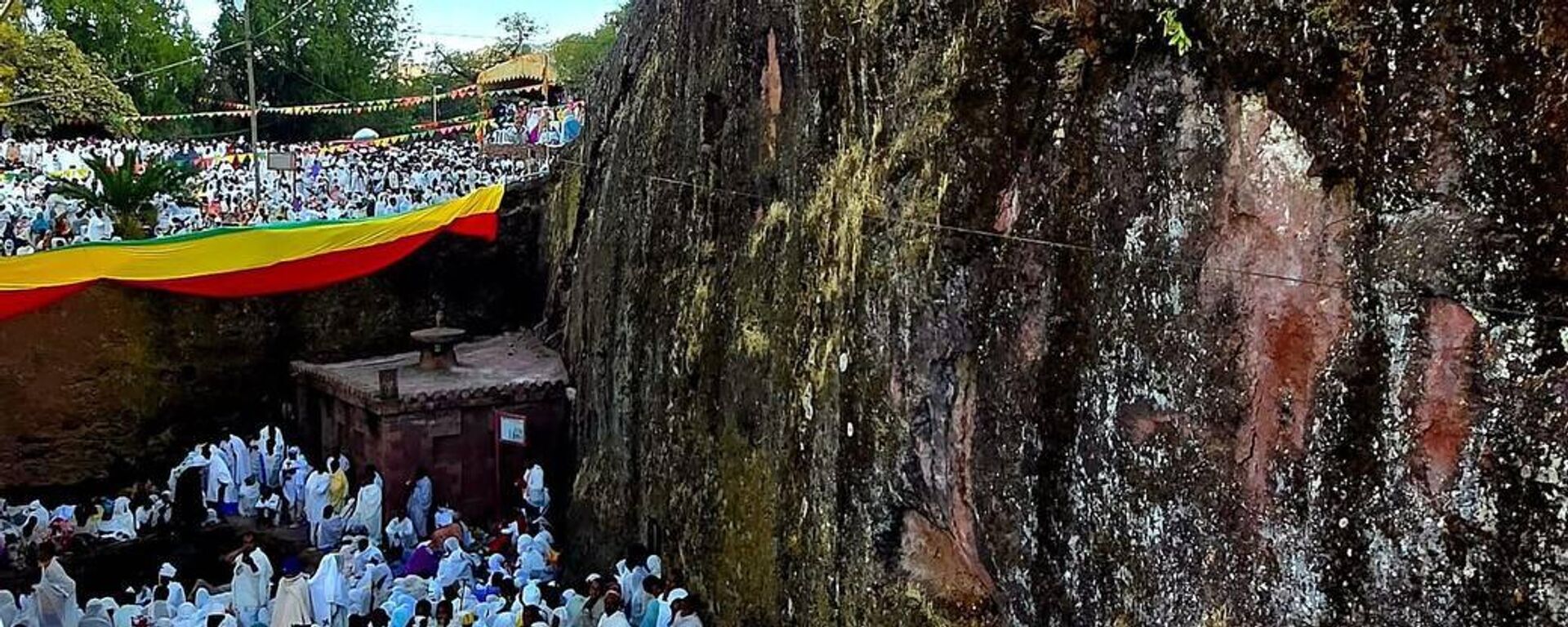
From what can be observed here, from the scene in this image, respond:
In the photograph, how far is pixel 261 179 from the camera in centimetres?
2586

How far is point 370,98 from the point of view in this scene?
41.4 metres

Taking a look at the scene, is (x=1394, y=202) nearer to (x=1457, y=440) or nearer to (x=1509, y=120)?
(x=1509, y=120)

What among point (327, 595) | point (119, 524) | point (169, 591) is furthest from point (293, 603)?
point (119, 524)

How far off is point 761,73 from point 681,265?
76.8 inches

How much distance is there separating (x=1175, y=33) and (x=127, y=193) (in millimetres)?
16840

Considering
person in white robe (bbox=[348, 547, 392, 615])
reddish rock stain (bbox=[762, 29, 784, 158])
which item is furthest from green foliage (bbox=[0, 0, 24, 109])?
reddish rock stain (bbox=[762, 29, 784, 158])

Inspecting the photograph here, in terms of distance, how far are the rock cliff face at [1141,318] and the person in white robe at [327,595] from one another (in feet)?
10.1

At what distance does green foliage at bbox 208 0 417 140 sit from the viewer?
39.5 meters

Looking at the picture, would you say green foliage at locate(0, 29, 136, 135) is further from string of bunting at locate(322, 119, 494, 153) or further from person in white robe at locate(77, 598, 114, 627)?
person in white robe at locate(77, 598, 114, 627)

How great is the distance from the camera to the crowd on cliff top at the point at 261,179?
67.7 ft

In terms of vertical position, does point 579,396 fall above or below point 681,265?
below

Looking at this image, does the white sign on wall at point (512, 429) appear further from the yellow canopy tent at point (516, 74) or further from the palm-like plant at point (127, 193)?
the yellow canopy tent at point (516, 74)

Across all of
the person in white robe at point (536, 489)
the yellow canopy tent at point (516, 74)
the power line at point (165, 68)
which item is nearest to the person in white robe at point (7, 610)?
the person in white robe at point (536, 489)

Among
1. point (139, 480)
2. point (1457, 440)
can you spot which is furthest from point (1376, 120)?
point (139, 480)
